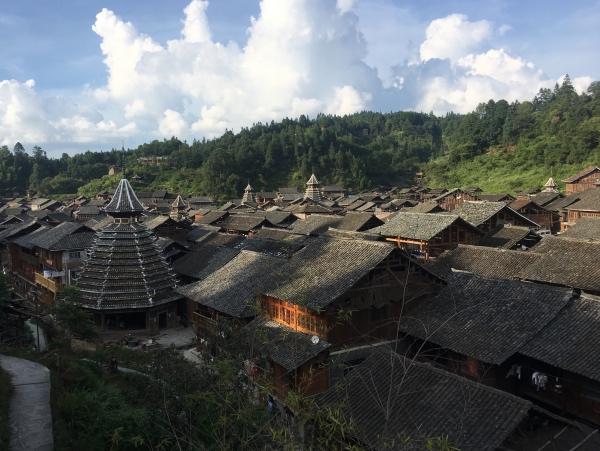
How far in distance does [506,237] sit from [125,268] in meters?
32.1

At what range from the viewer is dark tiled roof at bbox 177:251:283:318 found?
2889 cm

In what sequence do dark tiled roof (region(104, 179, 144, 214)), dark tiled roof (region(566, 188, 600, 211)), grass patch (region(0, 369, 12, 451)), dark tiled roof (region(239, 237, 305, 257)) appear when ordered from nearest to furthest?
grass patch (region(0, 369, 12, 451)) < dark tiled roof (region(104, 179, 144, 214)) < dark tiled roof (region(239, 237, 305, 257)) < dark tiled roof (region(566, 188, 600, 211))

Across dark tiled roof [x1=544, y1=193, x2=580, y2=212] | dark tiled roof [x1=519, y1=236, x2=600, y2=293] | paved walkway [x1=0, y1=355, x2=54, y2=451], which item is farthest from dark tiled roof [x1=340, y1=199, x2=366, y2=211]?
paved walkway [x1=0, y1=355, x2=54, y2=451]

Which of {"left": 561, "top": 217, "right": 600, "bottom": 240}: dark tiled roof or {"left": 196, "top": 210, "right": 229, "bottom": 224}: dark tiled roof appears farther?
{"left": 196, "top": 210, "right": 229, "bottom": 224}: dark tiled roof

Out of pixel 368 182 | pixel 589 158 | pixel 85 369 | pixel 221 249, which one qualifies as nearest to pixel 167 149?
Result: pixel 368 182

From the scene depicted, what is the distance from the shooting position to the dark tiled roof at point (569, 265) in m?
27.4

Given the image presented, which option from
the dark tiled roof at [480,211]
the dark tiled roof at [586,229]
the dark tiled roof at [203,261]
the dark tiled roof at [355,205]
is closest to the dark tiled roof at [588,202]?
the dark tiled roof at [480,211]

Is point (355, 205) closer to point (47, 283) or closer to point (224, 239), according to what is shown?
point (224, 239)

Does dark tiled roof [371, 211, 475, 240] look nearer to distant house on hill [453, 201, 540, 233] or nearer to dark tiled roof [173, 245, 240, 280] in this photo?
distant house on hill [453, 201, 540, 233]

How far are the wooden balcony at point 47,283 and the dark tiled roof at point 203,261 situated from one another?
33.5 feet

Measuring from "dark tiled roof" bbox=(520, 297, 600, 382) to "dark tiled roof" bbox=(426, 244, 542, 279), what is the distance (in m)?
10.1

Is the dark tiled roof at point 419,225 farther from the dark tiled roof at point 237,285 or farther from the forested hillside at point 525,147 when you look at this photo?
the forested hillside at point 525,147

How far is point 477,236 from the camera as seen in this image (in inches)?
1711

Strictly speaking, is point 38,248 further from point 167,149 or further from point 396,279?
point 167,149
